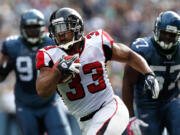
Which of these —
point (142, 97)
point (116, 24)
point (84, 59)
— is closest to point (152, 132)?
point (142, 97)

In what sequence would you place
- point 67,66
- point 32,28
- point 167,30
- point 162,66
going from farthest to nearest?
1. point 32,28
2. point 162,66
3. point 167,30
4. point 67,66

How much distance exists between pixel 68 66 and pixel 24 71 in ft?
6.60

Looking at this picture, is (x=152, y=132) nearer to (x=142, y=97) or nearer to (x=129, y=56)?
(x=142, y=97)

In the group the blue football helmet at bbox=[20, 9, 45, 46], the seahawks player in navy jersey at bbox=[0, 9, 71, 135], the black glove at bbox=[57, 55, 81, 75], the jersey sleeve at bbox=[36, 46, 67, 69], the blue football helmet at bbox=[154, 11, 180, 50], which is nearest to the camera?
the black glove at bbox=[57, 55, 81, 75]

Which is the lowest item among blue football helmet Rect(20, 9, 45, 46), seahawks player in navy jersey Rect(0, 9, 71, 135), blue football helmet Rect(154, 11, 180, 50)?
seahawks player in navy jersey Rect(0, 9, 71, 135)

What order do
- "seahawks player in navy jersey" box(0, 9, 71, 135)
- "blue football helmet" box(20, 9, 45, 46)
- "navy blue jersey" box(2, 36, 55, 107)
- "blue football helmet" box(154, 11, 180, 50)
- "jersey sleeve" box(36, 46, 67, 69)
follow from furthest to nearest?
"blue football helmet" box(20, 9, 45, 46)
"navy blue jersey" box(2, 36, 55, 107)
"seahawks player in navy jersey" box(0, 9, 71, 135)
"blue football helmet" box(154, 11, 180, 50)
"jersey sleeve" box(36, 46, 67, 69)

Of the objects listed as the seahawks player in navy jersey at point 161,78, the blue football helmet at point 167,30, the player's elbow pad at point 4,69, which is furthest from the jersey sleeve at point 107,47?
the player's elbow pad at point 4,69

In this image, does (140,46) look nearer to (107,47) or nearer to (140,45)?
(140,45)

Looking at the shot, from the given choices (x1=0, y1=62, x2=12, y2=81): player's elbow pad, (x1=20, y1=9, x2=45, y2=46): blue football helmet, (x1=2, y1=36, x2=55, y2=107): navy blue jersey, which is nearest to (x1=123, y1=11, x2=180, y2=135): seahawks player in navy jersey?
Answer: (x1=2, y1=36, x2=55, y2=107): navy blue jersey

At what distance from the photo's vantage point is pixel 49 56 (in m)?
3.38

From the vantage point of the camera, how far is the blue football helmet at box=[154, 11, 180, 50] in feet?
13.4

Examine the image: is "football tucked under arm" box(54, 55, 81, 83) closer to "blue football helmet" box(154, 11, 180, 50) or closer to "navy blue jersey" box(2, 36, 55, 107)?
"blue football helmet" box(154, 11, 180, 50)

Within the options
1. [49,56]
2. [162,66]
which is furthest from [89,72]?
[162,66]

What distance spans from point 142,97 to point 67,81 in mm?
1229
